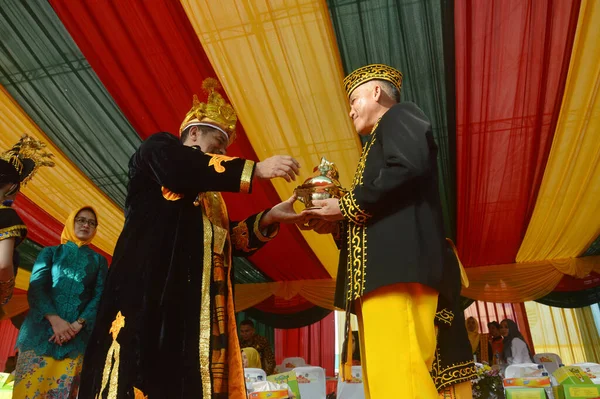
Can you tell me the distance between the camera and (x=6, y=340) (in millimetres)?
11016

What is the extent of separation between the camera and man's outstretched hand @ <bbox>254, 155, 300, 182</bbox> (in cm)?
158

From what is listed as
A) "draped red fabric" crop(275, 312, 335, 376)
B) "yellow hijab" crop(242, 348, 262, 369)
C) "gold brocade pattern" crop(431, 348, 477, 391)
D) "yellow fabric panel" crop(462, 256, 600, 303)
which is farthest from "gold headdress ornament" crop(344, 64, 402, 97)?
"draped red fabric" crop(275, 312, 335, 376)

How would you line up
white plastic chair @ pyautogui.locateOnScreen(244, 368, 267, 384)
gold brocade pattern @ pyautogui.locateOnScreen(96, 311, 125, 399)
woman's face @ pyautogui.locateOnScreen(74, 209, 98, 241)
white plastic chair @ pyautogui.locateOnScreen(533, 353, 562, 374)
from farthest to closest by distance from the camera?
white plastic chair @ pyautogui.locateOnScreen(533, 353, 562, 374) → white plastic chair @ pyautogui.locateOnScreen(244, 368, 267, 384) → woman's face @ pyautogui.locateOnScreen(74, 209, 98, 241) → gold brocade pattern @ pyautogui.locateOnScreen(96, 311, 125, 399)

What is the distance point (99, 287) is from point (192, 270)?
152 cm

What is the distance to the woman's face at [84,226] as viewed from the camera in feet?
9.75

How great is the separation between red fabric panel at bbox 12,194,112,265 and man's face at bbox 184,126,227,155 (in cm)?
436

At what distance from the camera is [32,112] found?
13.3 feet

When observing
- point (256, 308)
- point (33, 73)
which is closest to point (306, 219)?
point (33, 73)

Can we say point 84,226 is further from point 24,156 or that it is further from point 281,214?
point 281,214

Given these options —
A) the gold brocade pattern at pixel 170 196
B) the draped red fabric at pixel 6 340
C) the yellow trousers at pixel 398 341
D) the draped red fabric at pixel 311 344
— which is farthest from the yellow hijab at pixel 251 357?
the draped red fabric at pixel 6 340

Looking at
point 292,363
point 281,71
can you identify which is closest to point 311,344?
point 292,363

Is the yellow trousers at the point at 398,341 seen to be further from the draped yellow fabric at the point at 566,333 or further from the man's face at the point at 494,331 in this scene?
the draped yellow fabric at the point at 566,333

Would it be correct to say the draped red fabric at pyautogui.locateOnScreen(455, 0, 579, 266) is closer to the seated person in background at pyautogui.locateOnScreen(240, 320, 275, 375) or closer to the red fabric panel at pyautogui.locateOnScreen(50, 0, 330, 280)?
the red fabric panel at pyautogui.locateOnScreen(50, 0, 330, 280)

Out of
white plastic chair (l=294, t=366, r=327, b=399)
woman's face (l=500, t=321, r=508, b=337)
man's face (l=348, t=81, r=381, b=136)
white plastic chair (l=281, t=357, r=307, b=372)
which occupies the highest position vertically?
man's face (l=348, t=81, r=381, b=136)
